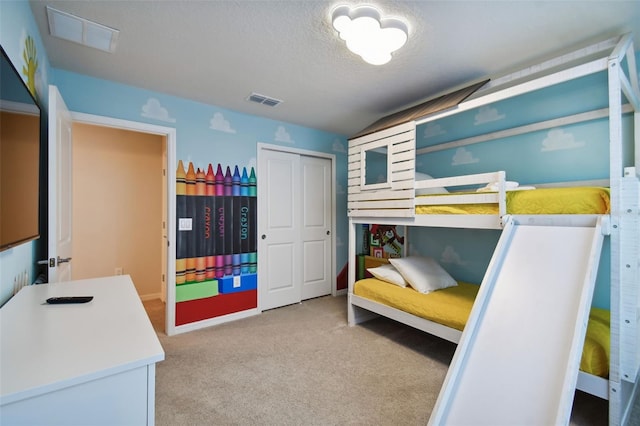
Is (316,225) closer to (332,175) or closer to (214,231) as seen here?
(332,175)

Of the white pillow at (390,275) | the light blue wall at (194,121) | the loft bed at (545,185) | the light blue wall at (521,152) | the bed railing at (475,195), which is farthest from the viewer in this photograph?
the white pillow at (390,275)

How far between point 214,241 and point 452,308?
2.30 meters

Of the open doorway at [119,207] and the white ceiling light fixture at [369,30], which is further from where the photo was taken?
the open doorway at [119,207]

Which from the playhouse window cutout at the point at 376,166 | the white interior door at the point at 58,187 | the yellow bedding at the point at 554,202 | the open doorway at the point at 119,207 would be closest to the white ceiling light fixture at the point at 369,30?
the yellow bedding at the point at 554,202

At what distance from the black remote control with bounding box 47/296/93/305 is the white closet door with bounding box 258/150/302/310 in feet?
6.95

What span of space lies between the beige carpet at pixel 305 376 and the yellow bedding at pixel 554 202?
1.16 meters

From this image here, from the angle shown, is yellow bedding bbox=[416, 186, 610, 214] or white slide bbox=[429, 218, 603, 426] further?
yellow bedding bbox=[416, 186, 610, 214]

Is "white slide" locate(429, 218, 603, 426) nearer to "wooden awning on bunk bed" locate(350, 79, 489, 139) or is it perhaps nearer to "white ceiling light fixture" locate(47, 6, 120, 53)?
"wooden awning on bunk bed" locate(350, 79, 489, 139)

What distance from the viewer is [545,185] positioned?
2396 mm

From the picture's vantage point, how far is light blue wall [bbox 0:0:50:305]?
1.25 meters

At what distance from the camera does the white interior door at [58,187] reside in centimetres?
169

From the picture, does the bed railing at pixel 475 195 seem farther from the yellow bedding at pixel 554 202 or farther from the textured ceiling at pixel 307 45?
the textured ceiling at pixel 307 45

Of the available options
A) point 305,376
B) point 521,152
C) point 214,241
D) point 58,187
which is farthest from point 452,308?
point 58,187

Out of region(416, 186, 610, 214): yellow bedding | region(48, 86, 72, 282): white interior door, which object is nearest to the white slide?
region(416, 186, 610, 214): yellow bedding
